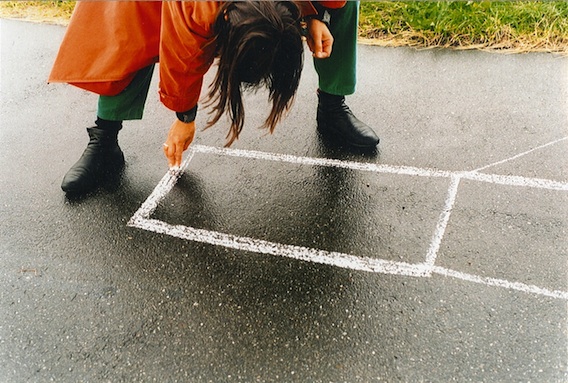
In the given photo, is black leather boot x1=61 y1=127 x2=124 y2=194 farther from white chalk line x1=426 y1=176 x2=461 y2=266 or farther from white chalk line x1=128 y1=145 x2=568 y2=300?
white chalk line x1=426 y1=176 x2=461 y2=266

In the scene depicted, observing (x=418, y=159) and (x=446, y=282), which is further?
(x=418, y=159)

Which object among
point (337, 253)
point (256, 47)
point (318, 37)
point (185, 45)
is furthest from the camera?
point (337, 253)

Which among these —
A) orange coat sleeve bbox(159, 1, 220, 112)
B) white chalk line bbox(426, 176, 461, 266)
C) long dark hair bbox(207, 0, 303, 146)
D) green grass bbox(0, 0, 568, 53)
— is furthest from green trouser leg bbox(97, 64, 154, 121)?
green grass bbox(0, 0, 568, 53)

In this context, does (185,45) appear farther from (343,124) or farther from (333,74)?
(343,124)

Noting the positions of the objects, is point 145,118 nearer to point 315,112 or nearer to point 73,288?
point 315,112

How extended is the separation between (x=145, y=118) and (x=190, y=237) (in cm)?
128

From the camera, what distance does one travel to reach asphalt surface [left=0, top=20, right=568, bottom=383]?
189 cm

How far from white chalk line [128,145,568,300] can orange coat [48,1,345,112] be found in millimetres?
628

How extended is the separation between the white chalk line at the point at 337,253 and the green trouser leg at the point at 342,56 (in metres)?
0.46

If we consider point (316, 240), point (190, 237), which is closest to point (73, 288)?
point (190, 237)

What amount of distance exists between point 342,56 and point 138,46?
113cm

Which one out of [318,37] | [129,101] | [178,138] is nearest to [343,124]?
[318,37]

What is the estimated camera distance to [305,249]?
7.56 feet

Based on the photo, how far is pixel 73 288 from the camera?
7.17 feet
